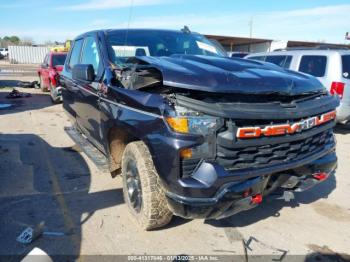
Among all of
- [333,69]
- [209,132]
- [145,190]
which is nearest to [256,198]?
[209,132]

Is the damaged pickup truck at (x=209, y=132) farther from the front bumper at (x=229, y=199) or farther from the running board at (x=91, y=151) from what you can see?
the running board at (x=91, y=151)

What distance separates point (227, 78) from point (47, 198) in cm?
267

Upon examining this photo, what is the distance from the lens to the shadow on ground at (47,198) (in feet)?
11.0

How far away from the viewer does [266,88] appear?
3.00 meters

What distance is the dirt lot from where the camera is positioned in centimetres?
328

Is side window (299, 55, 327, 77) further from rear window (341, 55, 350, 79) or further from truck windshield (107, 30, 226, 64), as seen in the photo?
truck windshield (107, 30, 226, 64)

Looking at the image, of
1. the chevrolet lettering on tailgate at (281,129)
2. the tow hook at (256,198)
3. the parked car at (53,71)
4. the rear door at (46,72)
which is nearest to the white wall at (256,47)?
the rear door at (46,72)

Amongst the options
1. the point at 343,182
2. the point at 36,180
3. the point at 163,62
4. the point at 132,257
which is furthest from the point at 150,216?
the point at 343,182

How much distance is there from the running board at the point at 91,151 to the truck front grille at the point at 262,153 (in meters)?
1.82

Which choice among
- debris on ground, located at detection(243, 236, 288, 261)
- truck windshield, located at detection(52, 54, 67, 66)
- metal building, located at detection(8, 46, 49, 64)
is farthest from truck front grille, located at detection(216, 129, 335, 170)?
metal building, located at detection(8, 46, 49, 64)

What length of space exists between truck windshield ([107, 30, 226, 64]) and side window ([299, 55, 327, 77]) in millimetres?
3800

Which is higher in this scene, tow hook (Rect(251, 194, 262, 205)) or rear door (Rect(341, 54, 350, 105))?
rear door (Rect(341, 54, 350, 105))

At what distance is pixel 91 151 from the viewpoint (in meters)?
4.91

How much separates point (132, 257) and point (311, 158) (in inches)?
72.3
